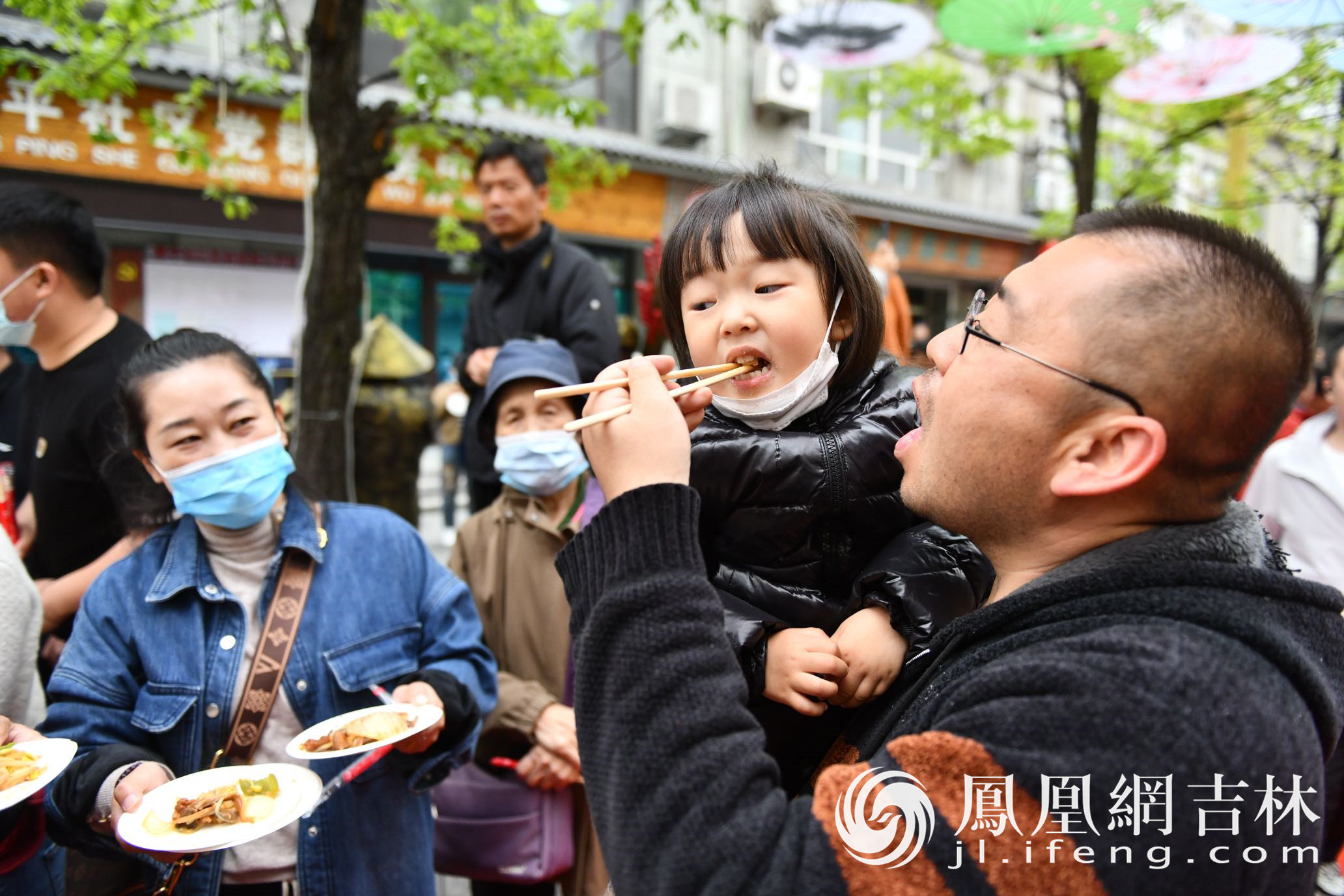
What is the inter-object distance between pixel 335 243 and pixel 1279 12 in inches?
186

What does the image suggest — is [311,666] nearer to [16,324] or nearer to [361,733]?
[361,733]

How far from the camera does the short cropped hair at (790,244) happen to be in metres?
1.65

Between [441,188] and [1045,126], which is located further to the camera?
[1045,126]

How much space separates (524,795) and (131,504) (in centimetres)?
159

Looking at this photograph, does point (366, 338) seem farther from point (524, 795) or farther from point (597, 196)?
point (597, 196)

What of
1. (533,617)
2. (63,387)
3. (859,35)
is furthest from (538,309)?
(859,35)

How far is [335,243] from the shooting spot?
15.3 feet

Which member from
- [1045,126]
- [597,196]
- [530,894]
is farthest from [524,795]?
[1045,126]

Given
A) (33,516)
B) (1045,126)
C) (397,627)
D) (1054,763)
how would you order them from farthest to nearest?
(1045,126) → (33,516) → (397,627) → (1054,763)

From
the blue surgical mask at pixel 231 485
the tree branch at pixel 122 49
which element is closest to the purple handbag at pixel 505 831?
the blue surgical mask at pixel 231 485

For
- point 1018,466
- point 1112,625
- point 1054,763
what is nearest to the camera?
point 1054,763

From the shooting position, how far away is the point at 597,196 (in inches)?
452

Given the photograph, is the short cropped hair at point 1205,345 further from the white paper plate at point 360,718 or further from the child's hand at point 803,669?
the white paper plate at point 360,718

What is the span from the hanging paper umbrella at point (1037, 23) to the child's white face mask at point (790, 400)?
4886 millimetres
